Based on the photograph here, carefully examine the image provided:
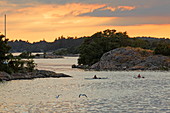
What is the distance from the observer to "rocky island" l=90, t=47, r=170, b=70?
16375cm

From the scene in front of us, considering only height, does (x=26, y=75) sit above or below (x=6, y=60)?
below

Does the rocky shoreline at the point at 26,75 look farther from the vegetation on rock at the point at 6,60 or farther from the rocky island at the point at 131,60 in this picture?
the rocky island at the point at 131,60

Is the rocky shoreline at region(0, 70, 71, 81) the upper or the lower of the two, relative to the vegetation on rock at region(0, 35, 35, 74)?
lower

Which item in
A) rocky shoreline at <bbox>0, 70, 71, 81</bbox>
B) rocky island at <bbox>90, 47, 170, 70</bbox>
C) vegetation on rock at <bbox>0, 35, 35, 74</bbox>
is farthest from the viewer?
rocky island at <bbox>90, 47, 170, 70</bbox>

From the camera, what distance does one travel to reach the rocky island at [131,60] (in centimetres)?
16375

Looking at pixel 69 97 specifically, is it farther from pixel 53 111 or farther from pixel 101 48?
pixel 101 48

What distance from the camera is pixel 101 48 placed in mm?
195125

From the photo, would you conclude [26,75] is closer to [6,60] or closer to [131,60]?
[6,60]

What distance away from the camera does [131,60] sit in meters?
171

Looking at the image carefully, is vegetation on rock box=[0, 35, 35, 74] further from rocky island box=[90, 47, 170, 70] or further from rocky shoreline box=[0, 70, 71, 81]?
rocky island box=[90, 47, 170, 70]

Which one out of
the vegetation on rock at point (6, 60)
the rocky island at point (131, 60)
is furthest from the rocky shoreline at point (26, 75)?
the rocky island at point (131, 60)

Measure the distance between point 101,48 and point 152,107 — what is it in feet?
460

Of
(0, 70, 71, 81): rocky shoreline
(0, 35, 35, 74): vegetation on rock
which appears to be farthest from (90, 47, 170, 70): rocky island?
(0, 35, 35, 74): vegetation on rock

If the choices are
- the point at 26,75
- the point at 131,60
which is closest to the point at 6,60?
the point at 26,75
